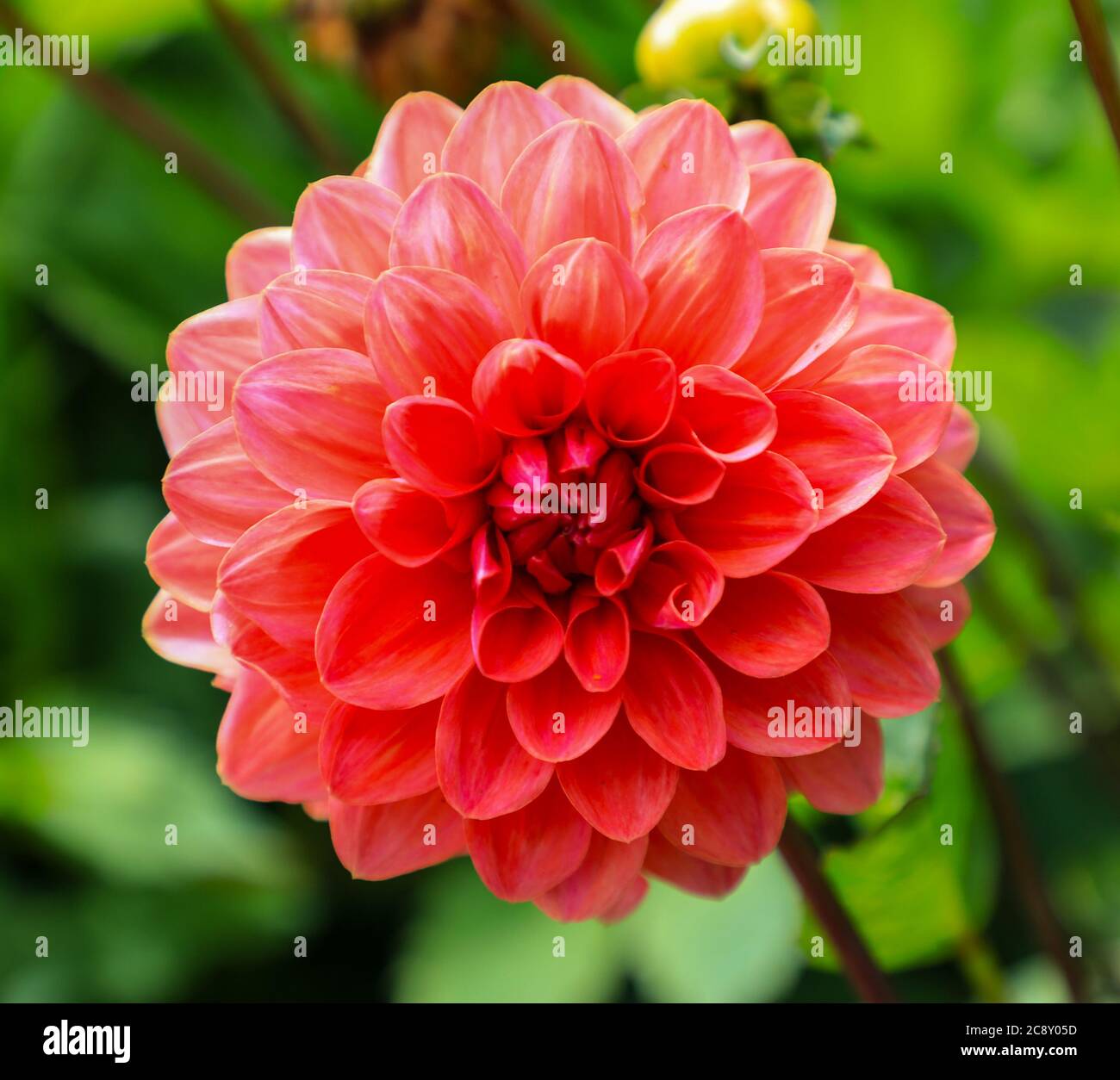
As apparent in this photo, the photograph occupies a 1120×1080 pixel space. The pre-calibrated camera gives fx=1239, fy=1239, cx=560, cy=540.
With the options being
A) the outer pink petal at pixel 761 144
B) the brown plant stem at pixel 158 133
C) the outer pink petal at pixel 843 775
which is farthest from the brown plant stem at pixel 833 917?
the brown plant stem at pixel 158 133

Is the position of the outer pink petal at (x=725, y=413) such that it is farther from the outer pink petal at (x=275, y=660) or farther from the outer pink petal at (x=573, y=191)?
the outer pink petal at (x=275, y=660)

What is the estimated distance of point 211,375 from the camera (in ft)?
2.01

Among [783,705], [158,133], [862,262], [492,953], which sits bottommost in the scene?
[492,953]

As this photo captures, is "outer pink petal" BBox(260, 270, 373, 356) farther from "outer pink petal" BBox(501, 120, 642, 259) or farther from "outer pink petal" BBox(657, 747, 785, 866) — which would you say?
"outer pink petal" BBox(657, 747, 785, 866)

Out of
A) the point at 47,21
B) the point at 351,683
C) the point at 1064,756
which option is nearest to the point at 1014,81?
the point at 1064,756

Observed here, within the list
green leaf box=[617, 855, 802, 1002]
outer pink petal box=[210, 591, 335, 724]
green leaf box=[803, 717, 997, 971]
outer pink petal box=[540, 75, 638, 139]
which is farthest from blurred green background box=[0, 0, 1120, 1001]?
outer pink petal box=[210, 591, 335, 724]

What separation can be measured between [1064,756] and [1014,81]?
29.3 inches

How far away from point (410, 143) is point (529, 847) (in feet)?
1.16

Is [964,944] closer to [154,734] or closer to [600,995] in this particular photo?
[600,995]

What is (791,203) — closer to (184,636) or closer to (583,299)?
(583,299)

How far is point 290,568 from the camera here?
0.57m

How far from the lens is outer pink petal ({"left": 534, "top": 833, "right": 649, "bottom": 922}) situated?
0.58 m

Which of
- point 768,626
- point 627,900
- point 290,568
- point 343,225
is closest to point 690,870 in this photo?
point 627,900

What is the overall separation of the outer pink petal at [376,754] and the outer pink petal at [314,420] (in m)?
0.11
